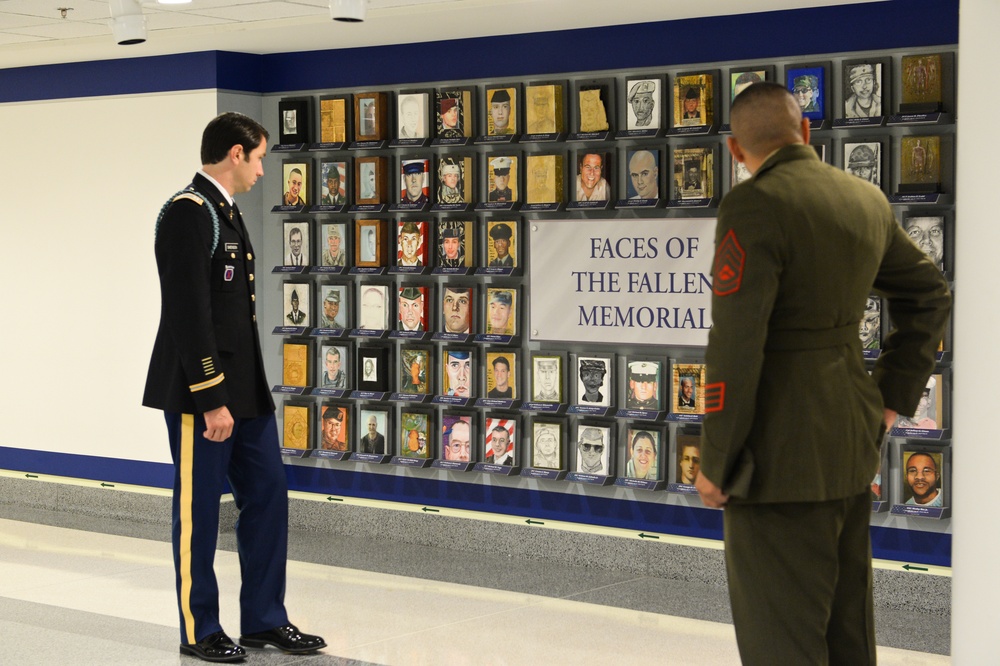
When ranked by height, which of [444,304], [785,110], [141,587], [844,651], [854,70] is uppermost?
[854,70]

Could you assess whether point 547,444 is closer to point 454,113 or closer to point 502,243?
point 502,243

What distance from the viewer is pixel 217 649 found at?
4648 mm

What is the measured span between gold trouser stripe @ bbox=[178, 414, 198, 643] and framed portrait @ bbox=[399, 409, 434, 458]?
2.55m

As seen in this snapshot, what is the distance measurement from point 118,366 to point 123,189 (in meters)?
1.06

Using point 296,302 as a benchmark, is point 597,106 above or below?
above

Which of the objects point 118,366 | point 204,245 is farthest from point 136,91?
point 204,245

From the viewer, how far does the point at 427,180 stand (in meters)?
7.00

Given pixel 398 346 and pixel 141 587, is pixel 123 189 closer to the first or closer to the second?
pixel 398 346

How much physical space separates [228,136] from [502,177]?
229cm

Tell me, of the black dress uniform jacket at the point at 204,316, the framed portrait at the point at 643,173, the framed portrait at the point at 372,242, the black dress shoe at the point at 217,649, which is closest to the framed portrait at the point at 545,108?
the framed portrait at the point at 643,173

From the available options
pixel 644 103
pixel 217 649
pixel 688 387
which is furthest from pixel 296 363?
pixel 217 649

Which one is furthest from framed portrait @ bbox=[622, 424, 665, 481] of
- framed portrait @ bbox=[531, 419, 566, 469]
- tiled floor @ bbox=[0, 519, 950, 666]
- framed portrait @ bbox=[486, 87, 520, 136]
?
framed portrait @ bbox=[486, 87, 520, 136]

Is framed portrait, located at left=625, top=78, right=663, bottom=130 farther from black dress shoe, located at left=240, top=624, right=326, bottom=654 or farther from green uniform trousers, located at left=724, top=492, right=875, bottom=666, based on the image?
green uniform trousers, located at left=724, top=492, right=875, bottom=666

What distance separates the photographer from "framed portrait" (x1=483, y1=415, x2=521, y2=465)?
268 inches
